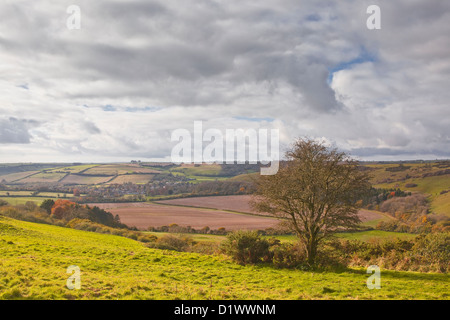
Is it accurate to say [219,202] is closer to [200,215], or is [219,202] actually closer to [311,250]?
[200,215]

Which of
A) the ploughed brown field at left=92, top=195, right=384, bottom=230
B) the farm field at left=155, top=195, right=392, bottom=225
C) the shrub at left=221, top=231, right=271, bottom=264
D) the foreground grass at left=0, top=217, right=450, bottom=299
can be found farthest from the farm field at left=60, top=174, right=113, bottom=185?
the shrub at left=221, top=231, right=271, bottom=264

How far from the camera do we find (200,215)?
287 feet

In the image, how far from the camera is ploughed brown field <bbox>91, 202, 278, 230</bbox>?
73625 millimetres

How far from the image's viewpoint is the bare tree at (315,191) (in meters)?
20.6

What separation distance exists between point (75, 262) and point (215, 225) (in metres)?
57.2

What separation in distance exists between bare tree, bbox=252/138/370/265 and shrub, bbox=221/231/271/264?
238 cm

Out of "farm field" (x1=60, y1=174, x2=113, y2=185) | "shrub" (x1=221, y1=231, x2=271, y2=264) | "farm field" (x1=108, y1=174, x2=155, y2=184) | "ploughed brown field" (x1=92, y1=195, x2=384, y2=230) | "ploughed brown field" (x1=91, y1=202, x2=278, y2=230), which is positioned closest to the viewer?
"shrub" (x1=221, y1=231, x2=271, y2=264)

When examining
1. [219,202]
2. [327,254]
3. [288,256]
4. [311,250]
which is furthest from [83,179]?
[327,254]

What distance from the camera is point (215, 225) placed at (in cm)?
7412

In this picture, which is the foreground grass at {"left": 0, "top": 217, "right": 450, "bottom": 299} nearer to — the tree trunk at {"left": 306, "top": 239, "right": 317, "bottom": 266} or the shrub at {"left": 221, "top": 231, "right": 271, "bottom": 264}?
the shrub at {"left": 221, "top": 231, "right": 271, "bottom": 264}

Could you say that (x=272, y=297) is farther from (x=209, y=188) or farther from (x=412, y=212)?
(x=209, y=188)

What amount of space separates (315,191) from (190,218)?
65550 mm

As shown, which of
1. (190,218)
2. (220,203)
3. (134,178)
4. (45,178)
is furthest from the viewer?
(45,178)
